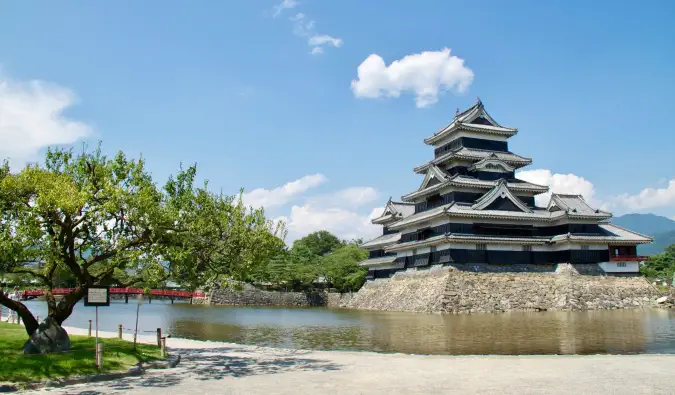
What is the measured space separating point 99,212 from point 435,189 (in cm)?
3856

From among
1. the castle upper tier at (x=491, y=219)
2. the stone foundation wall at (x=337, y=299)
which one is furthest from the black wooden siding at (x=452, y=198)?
the stone foundation wall at (x=337, y=299)

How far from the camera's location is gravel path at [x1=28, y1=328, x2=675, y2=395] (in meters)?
12.2

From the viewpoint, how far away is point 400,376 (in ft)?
45.8

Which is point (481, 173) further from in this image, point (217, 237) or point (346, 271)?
point (217, 237)

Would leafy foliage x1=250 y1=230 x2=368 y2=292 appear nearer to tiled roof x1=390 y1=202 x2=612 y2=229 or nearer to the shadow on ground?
tiled roof x1=390 y1=202 x2=612 y2=229

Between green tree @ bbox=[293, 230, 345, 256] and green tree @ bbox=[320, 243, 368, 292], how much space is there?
34.4 metres

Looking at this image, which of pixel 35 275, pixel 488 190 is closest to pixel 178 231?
pixel 35 275

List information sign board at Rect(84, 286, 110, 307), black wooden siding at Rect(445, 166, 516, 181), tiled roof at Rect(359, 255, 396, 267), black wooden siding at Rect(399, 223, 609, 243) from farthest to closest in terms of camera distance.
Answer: tiled roof at Rect(359, 255, 396, 267) < black wooden siding at Rect(445, 166, 516, 181) < black wooden siding at Rect(399, 223, 609, 243) < information sign board at Rect(84, 286, 110, 307)

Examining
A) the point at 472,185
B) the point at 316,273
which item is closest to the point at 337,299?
the point at 316,273

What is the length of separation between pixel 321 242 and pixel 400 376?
3833 inches

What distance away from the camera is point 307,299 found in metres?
71.7

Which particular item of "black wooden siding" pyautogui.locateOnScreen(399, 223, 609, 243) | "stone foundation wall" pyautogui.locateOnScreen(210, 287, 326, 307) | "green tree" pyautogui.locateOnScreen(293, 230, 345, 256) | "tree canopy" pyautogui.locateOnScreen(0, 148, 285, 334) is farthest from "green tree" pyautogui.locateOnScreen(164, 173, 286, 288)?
"green tree" pyautogui.locateOnScreen(293, 230, 345, 256)

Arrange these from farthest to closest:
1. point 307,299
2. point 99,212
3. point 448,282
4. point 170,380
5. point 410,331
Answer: point 307,299, point 448,282, point 410,331, point 99,212, point 170,380

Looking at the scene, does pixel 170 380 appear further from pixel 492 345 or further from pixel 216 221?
pixel 492 345
